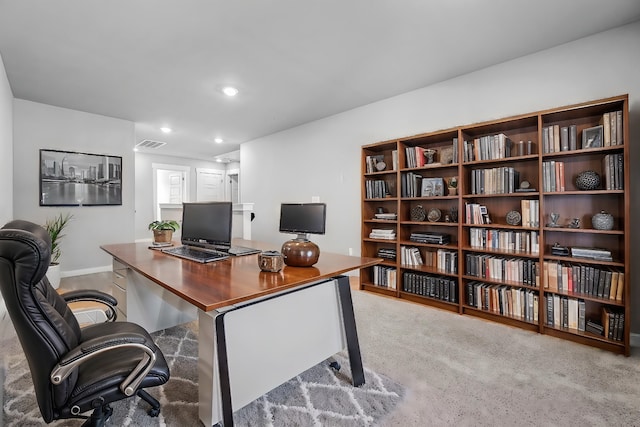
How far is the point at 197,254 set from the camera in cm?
214

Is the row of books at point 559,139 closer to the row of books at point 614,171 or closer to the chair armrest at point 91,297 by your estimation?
the row of books at point 614,171

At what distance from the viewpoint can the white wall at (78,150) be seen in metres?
4.07

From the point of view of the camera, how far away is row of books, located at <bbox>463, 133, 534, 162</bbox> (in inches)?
108

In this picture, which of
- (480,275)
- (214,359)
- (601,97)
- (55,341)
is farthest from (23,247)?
(601,97)

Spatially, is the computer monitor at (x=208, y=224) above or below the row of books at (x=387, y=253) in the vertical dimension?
above

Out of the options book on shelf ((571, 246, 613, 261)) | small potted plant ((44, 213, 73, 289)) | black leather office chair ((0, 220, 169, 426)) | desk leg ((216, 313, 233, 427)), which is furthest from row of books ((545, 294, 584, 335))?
small potted plant ((44, 213, 73, 289))

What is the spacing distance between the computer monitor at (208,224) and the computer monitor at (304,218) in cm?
97

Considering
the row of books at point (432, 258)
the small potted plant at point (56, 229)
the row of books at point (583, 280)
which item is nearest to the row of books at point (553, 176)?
the row of books at point (583, 280)

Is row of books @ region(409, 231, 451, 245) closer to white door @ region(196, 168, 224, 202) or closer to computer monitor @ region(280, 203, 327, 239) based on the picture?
computer monitor @ region(280, 203, 327, 239)

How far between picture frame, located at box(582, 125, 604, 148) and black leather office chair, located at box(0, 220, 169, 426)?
3.28m

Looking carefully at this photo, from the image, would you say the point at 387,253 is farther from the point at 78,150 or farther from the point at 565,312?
the point at 78,150

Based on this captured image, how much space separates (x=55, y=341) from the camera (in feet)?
3.46

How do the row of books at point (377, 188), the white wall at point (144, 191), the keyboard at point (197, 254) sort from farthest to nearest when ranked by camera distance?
the white wall at point (144, 191) → the row of books at point (377, 188) → the keyboard at point (197, 254)

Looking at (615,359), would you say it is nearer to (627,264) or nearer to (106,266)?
(627,264)
